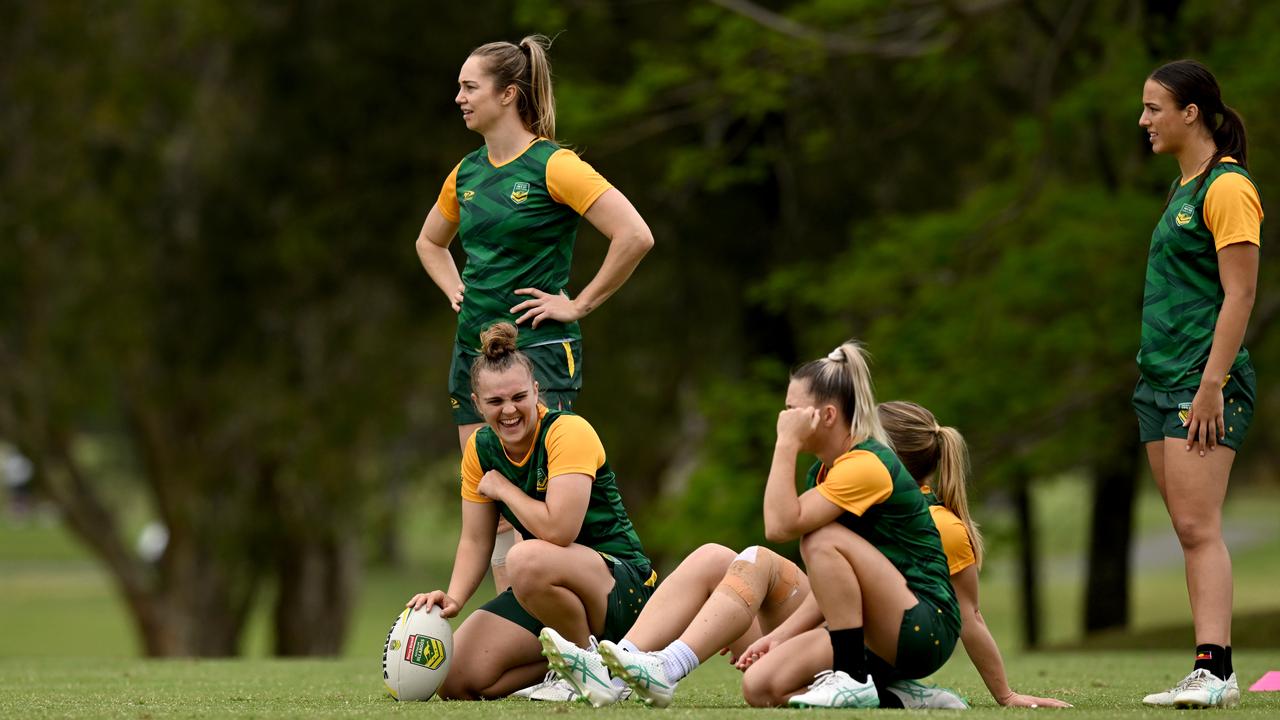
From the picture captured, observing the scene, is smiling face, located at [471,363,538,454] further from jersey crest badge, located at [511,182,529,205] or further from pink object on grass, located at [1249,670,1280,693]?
pink object on grass, located at [1249,670,1280,693]

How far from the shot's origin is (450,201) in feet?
22.5

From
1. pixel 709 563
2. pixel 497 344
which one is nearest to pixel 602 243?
pixel 497 344

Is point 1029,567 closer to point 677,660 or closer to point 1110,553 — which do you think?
point 1110,553

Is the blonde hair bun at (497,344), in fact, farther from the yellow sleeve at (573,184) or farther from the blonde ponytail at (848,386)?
the blonde ponytail at (848,386)

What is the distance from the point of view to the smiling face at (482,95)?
6438 mm

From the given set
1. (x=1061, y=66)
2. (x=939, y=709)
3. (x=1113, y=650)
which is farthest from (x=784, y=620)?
(x=1061, y=66)

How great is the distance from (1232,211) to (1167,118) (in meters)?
0.42

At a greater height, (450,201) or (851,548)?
(450,201)

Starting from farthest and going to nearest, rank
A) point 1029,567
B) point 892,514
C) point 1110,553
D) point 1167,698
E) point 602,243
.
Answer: point 1029,567 → point 602,243 → point 1110,553 → point 1167,698 → point 892,514

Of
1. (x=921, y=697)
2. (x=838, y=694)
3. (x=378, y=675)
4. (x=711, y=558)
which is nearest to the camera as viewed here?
(x=838, y=694)

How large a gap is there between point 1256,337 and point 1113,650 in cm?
307

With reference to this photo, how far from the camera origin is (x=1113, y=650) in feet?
44.8

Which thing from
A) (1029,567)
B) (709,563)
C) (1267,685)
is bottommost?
(1029,567)

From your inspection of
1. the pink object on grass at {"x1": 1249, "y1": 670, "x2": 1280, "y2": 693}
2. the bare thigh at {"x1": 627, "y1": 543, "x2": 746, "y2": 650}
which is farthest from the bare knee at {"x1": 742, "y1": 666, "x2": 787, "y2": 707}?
the pink object on grass at {"x1": 1249, "y1": 670, "x2": 1280, "y2": 693}
